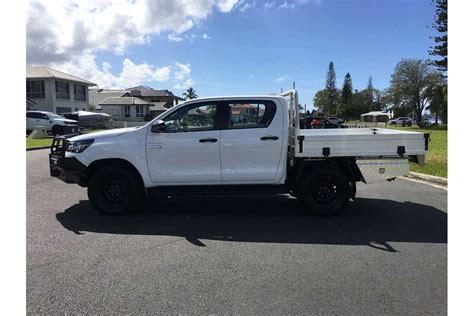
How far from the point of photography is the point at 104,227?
590 cm

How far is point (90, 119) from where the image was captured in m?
43.0

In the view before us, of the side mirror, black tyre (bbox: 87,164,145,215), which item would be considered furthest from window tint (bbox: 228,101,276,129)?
black tyre (bbox: 87,164,145,215)

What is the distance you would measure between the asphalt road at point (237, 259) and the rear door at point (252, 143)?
0.72m

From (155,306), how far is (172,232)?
212 cm

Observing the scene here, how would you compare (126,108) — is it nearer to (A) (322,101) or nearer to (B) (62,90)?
(B) (62,90)

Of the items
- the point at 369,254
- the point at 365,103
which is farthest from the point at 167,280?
the point at 365,103

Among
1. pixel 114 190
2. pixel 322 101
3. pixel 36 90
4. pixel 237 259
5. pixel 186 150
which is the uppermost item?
pixel 322 101

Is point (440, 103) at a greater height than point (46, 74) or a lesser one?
lesser

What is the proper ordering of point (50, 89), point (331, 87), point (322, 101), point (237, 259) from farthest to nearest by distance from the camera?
point (322, 101) → point (331, 87) → point (50, 89) → point (237, 259)

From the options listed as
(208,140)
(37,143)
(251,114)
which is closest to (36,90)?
(37,143)

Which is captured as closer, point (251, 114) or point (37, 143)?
point (251, 114)

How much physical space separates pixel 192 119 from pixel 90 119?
39.7m

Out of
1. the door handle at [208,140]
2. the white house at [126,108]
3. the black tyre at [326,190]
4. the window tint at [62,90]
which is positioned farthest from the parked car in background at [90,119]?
the black tyre at [326,190]

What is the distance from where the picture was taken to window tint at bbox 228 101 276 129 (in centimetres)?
644
